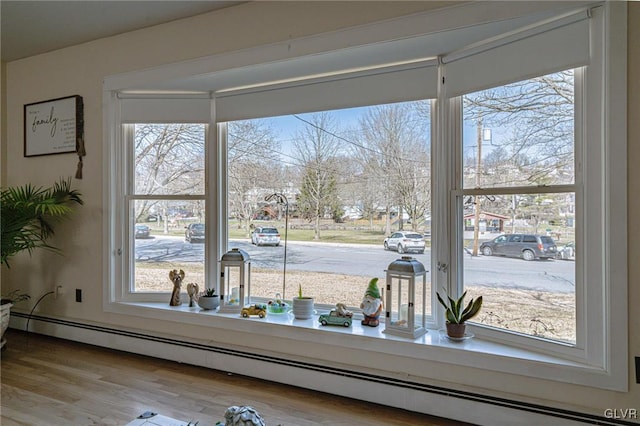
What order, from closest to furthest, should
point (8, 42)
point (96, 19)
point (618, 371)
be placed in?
point (618, 371)
point (96, 19)
point (8, 42)

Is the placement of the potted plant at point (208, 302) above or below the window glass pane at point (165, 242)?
below

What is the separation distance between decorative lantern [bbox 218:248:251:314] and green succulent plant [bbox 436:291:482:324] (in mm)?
1337

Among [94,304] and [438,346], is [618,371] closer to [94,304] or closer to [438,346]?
[438,346]

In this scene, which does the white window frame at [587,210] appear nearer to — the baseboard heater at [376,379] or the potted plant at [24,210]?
the baseboard heater at [376,379]

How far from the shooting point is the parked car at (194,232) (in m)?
2.88

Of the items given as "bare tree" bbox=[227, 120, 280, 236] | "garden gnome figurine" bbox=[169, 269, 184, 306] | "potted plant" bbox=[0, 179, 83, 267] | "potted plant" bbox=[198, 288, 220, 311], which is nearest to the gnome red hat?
"bare tree" bbox=[227, 120, 280, 236]

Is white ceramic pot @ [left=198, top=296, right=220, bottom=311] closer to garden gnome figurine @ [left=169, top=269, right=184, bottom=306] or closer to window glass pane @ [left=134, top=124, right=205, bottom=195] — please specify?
garden gnome figurine @ [left=169, top=269, right=184, bottom=306]

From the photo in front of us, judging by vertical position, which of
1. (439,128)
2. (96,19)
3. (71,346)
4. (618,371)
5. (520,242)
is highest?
(96,19)

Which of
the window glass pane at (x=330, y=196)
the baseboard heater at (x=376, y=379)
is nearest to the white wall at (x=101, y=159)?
the baseboard heater at (x=376, y=379)

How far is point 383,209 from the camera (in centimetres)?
242

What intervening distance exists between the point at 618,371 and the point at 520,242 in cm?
69

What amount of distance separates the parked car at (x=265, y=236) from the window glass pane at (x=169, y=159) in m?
0.55

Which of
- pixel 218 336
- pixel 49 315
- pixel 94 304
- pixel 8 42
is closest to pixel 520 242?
pixel 218 336

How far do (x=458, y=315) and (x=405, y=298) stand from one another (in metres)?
0.31
